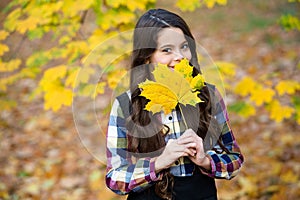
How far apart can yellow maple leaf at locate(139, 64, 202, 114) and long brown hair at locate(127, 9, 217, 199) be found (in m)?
0.12

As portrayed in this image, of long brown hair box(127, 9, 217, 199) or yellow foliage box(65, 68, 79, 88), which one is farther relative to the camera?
yellow foliage box(65, 68, 79, 88)

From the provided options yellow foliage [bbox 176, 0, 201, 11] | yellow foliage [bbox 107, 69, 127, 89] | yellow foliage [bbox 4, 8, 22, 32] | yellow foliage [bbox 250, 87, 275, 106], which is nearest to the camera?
yellow foliage [bbox 107, 69, 127, 89]

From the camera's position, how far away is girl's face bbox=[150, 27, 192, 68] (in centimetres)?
145

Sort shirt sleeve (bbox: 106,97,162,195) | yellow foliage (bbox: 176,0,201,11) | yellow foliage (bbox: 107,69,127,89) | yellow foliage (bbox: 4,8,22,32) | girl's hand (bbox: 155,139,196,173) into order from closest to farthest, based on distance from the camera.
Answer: girl's hand (bbox: 155,139,196,173) → shirt sleeve (bbox: 106,97,162,195) → yellow foliage (bbox: 107,69,127,89) → yellow foliage (bbox: 176,0,201,11) → yellow foliage (bbox: 4,8,22,32)

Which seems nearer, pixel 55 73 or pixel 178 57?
pixel 178 57

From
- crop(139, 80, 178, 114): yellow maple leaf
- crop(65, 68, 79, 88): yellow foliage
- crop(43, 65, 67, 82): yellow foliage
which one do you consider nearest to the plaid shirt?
crop(139, 80, 178, 114): yellow maple leaf

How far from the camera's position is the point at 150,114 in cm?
147

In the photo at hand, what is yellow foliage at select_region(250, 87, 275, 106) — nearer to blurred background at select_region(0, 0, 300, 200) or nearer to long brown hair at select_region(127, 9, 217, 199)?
blurred background at select_region(0, 0, 300, 200)

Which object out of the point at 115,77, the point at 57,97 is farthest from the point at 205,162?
the point at 57,97

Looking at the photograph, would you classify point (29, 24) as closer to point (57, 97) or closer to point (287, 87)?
point (57, 97)

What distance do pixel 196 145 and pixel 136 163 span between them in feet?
0.76

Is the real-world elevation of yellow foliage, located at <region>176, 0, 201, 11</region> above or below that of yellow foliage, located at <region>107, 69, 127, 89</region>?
above

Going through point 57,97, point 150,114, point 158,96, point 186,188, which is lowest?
point 57,97

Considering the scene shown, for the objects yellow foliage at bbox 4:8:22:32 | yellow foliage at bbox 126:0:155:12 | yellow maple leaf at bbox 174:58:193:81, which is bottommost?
yellow foliage at bbox 4:8:22:32
